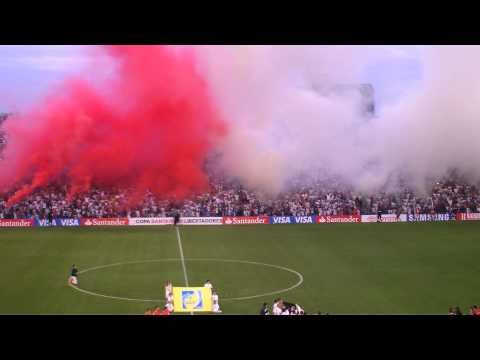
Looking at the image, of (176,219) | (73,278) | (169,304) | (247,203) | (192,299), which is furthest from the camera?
(247,203)

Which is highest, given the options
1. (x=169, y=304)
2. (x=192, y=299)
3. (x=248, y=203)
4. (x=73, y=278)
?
(x=248, y=203)

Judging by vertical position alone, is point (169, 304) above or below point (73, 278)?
below

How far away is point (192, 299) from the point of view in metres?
17.2

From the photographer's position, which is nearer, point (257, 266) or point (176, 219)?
point (257, 266)

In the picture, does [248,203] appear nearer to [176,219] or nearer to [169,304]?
[176,219]

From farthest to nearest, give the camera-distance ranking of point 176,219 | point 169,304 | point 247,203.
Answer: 1. point 247,203
2. point 176,219
3. point 169,304

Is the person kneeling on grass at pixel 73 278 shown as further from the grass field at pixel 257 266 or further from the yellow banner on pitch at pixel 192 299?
the yellow banner on pitch at pixel 192 299

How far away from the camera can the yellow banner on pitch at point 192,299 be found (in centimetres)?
1703

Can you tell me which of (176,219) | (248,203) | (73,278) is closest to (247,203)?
(248,203)

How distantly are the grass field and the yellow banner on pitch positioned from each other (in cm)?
192

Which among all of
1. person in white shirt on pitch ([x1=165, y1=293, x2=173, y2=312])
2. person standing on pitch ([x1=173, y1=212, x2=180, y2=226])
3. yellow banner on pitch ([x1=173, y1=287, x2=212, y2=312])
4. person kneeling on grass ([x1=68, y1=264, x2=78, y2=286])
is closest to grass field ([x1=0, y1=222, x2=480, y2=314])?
person kneeling on grass ([x1=68, y1=264, x2=78, y2=286])

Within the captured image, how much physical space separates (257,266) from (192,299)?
756cm
